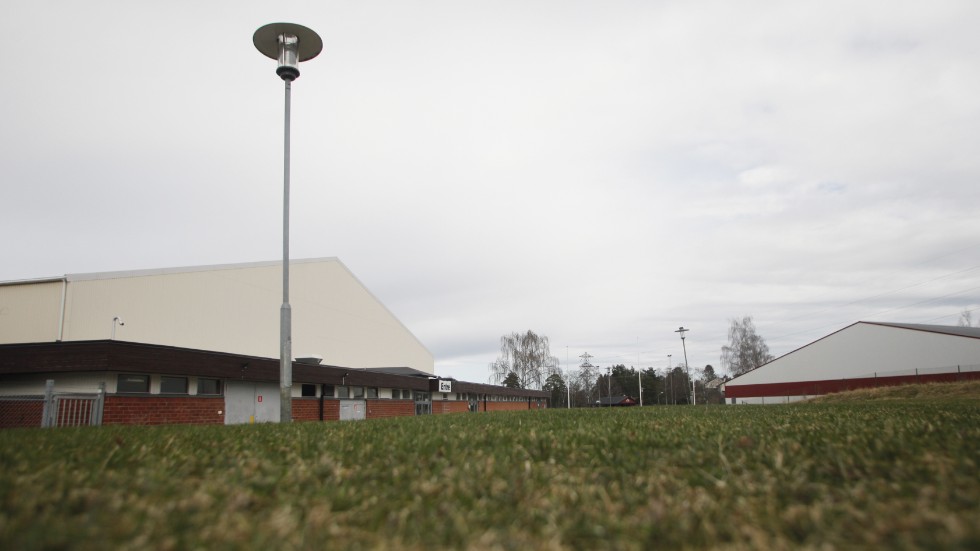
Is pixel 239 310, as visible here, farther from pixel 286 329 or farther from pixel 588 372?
pixel 588 372

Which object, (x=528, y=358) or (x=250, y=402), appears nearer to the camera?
(x=250, y=402)

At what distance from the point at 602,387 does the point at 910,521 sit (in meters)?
126

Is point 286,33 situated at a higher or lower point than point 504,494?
higher

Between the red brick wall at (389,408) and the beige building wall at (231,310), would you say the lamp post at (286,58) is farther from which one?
the red brick wall at (389,408)

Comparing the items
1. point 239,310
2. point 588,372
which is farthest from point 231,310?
point 588,372

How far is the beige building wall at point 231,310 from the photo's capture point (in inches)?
1129

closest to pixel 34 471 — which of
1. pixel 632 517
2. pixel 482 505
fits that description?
pixel 482 505

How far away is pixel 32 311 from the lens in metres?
28.8

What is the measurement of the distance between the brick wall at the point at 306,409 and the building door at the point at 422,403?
14.5 m

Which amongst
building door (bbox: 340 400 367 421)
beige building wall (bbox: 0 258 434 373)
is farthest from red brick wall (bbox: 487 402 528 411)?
building door (bbox: 340 400 367 421)

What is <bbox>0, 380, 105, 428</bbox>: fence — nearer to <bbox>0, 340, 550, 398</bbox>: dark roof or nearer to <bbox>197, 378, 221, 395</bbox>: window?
<bbox>0, 340, 550, 398</bbox>: dark roof

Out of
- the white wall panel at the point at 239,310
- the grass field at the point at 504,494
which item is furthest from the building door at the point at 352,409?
the grass field at the point at 504,494

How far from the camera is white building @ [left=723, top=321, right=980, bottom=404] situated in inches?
1965

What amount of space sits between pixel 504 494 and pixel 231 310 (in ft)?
115
